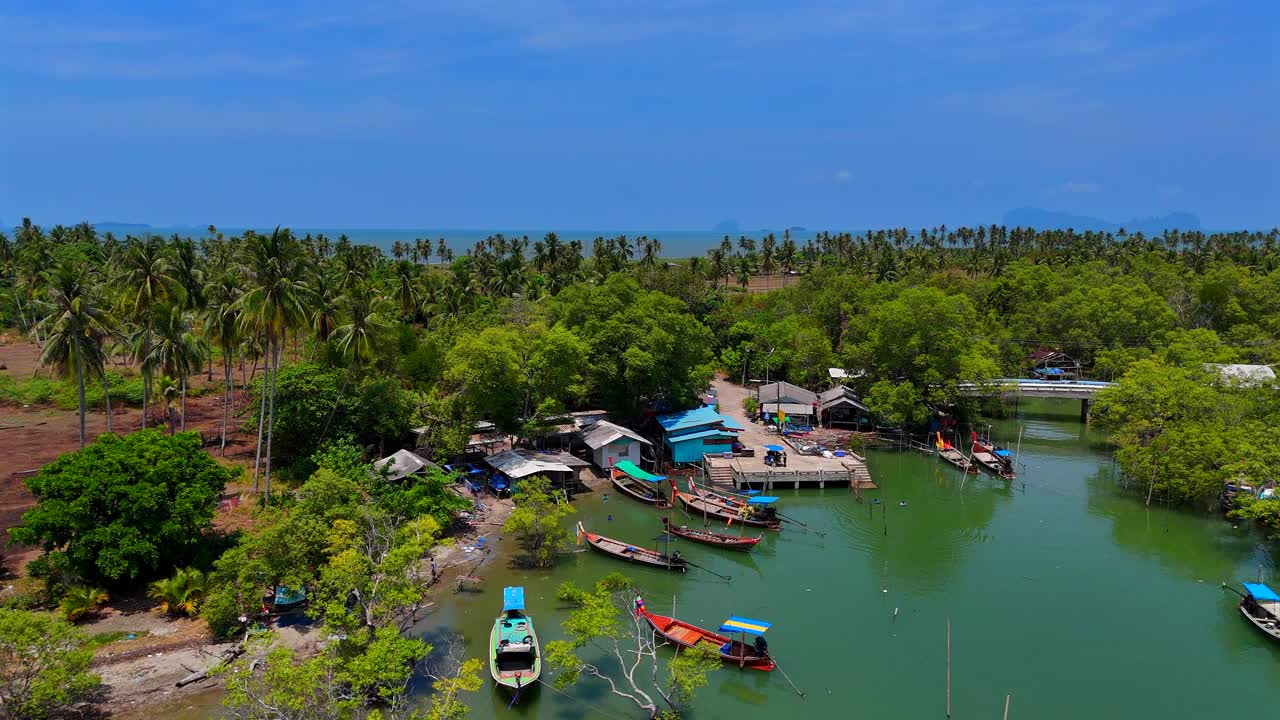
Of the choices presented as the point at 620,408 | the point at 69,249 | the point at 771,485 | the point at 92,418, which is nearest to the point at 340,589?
the point at 771,485

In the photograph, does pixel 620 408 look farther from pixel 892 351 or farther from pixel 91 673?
pixel 91 673

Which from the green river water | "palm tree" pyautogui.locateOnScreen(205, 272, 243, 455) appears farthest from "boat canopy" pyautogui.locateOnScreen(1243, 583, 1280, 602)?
"palm tree" pyautogui.locateOnScreen(205, 272, 243, 455)

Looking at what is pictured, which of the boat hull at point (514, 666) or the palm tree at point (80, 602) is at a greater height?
the palm tree at point (80, 602)

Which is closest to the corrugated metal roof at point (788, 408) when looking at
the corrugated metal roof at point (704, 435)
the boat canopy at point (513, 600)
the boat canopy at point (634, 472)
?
the corrugated metal roof at point (704, 435)

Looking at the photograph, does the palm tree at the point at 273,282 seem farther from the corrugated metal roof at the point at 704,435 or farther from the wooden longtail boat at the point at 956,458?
the wooden longtail boat at the point at 956,458

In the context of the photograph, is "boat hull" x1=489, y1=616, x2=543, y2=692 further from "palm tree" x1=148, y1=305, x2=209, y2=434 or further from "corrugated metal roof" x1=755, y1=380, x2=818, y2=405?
"corrugated metal roof" x1=755, y1=380, x2=818, y2=405

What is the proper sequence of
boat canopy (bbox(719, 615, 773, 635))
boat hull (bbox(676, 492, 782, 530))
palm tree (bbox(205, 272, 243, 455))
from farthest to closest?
palm tree (bbox(205, 272, 243, 455)), boat hull (bbox(676, 492, 782, 530)), boat canopy (bbox(719, 615, 773, 635))
